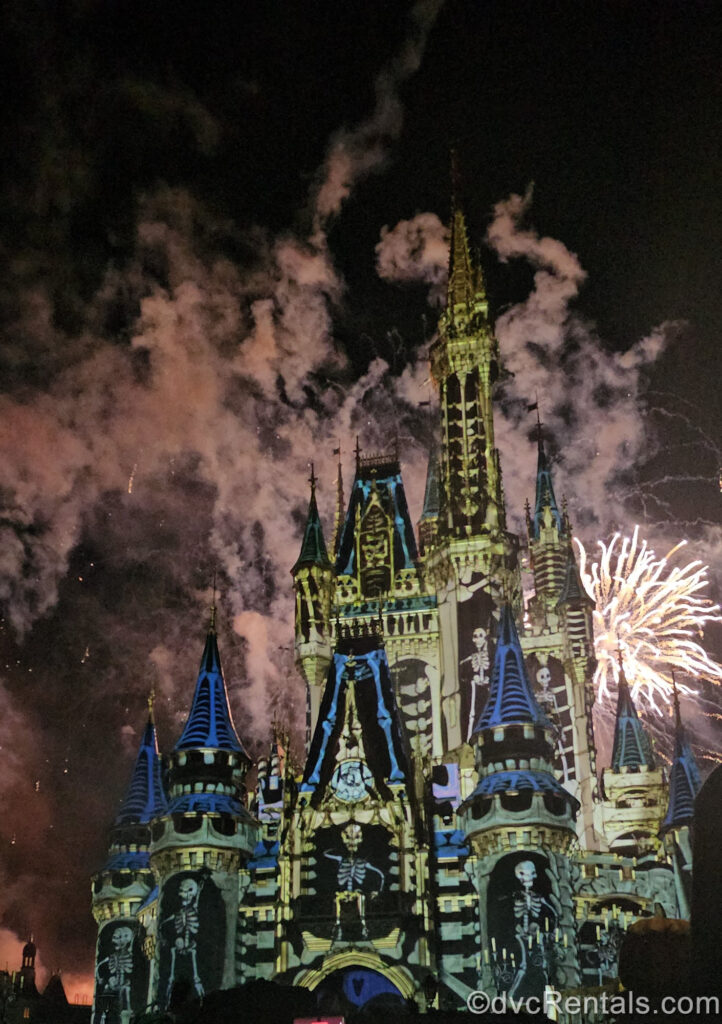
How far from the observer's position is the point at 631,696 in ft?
179

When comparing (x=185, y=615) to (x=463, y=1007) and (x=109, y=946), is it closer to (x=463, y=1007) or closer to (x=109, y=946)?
(x=109, y=946)

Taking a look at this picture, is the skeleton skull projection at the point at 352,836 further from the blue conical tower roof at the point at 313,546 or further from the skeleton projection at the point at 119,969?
the blue conical tower roof at the point at 313,546

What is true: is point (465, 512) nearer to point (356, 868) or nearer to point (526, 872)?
point (356, 868)

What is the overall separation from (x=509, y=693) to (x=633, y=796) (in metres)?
11.3

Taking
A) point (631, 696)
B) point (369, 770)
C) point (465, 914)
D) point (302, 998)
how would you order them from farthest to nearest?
point (631, 696) → point (369, 770) → point (465, 914) → point (302, 998)

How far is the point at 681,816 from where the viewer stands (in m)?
42.8

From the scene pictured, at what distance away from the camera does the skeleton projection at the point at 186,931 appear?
3862 cm

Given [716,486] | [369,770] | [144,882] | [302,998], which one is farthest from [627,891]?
[716,486]

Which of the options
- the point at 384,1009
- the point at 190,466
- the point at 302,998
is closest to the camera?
the point at 302,998

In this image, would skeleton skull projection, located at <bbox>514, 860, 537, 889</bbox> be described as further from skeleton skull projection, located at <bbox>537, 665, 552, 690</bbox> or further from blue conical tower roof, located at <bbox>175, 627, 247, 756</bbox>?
skeleton skull projection, located at <bbox>537, 665, 552, 690</bbox>

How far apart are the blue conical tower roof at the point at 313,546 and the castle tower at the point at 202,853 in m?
13.0

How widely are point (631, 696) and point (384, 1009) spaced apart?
79.5ft

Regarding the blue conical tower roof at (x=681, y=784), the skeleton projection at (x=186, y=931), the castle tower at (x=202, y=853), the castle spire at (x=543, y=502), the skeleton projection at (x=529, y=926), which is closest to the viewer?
the skeleton projection at (x=529, y=926)

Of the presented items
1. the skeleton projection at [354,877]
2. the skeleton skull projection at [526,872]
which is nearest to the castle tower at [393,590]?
the skeleton projection at [354,877]
